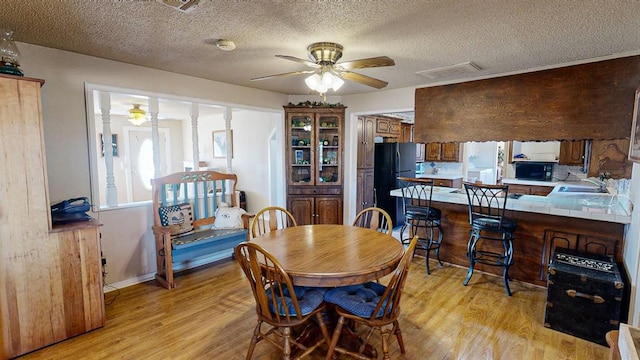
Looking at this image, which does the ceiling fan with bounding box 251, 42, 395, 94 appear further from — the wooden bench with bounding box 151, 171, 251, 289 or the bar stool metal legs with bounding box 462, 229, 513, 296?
the bar stool metal legs with bounding box 462, 229, 513, 296

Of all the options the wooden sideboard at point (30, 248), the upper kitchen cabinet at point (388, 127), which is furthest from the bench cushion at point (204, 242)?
the upper kitchen cabinet at point (388, 127)

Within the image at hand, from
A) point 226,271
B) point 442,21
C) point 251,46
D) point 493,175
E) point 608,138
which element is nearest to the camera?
point 442,21

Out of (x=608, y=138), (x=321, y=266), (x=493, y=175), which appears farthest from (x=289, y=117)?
(x=493, y=175)

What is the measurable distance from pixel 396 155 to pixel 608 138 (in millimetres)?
2807

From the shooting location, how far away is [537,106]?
3.08m

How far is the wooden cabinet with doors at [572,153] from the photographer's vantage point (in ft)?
16.8

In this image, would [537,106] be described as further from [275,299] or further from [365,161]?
[275,299]

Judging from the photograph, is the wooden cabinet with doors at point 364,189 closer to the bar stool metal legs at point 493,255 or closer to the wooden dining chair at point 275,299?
the bar stool metal legs at point 493,255

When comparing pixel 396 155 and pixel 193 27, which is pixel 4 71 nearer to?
pixel 193 27

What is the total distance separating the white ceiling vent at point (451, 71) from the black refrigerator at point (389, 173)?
190 centimetres

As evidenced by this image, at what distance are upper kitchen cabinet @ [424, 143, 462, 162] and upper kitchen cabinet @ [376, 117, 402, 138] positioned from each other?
0.99 m

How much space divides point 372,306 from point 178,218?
2.54 meters

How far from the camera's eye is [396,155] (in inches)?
208

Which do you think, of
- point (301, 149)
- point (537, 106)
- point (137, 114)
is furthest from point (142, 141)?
point (537, 106)
